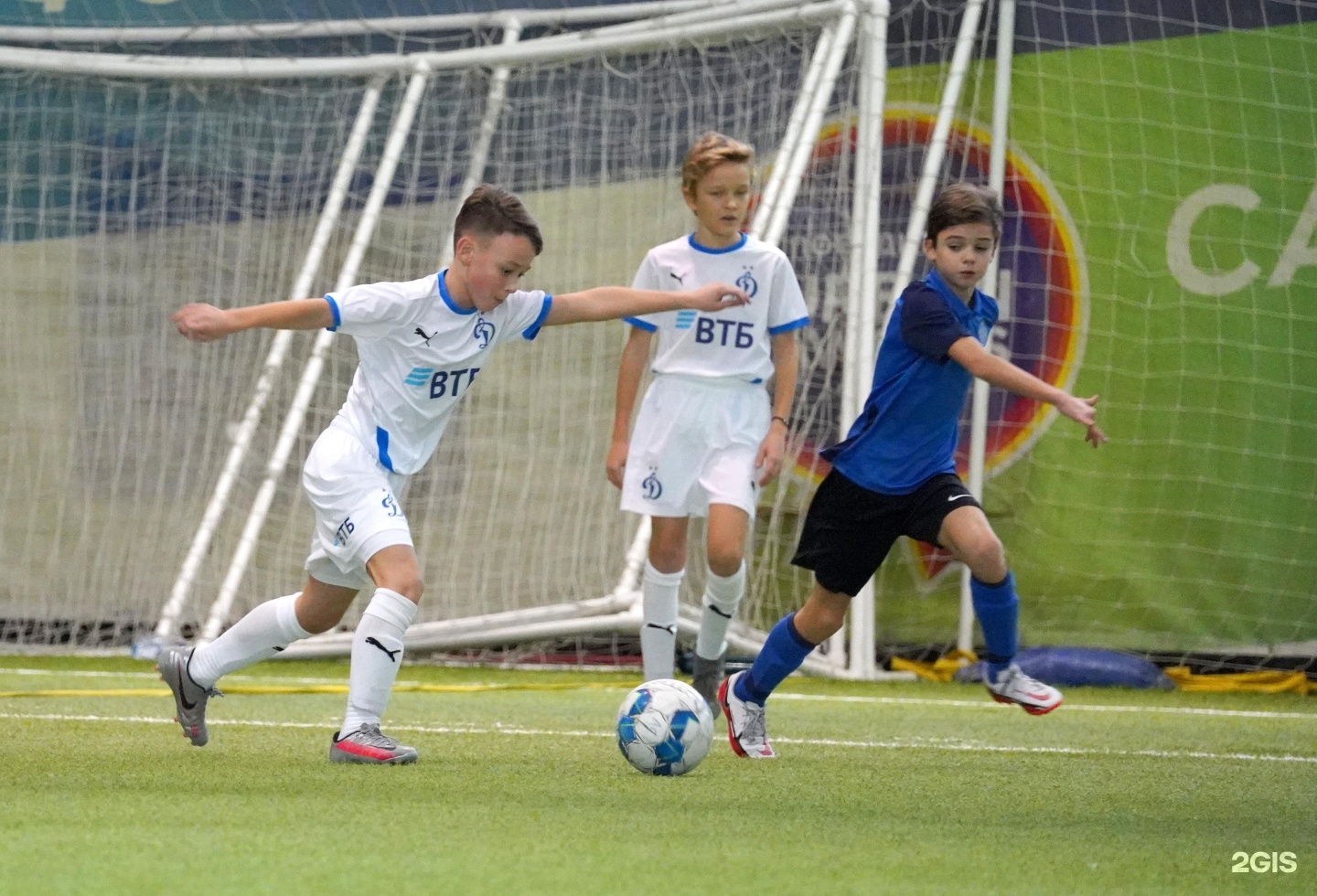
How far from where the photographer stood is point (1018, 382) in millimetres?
4297

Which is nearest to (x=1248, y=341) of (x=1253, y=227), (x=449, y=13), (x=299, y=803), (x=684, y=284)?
(x=1253, y=227)

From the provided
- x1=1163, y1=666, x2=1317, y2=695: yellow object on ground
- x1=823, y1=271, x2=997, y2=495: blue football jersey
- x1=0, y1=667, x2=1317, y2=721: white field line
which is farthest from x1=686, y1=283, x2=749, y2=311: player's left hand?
x1=1163, y1=666, x2=1317, y2=695: yellow object on ground

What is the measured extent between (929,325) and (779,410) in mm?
914

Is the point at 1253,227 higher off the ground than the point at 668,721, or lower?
higher

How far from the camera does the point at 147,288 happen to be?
891 centimetres

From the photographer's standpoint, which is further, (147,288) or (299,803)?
(147,288)

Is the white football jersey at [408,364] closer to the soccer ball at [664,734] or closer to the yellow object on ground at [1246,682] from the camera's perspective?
the soccer ball at [664,734]

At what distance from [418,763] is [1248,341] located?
5.28 metres

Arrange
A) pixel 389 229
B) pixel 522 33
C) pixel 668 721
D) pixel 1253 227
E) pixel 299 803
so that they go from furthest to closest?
pixel 522 33 < pixel 389 229 < pixel 1253 227 < pixel 668 721 < pixel 299 803

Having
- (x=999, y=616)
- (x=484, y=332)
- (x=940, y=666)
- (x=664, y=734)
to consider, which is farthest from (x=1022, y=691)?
(x=940, y=666)

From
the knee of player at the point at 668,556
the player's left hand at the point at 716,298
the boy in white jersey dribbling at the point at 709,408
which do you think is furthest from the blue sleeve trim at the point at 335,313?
the knee of player at the point at 668,556

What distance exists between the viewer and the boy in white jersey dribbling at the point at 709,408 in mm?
5277

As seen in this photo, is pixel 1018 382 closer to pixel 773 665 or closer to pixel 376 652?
pixel 773 665

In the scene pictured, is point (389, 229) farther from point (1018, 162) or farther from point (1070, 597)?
point (1070, 597)
